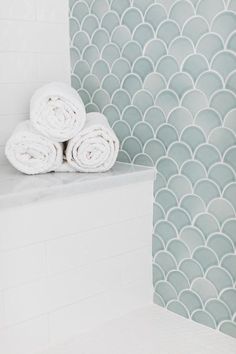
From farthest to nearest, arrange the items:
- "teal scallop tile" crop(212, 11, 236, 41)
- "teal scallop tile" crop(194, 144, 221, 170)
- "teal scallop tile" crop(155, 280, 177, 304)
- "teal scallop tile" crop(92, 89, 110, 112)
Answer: "teal scallop tile" crop(92, 89, 110, 112) < "teal scallop tile" crop(155, 280, 177, 304) < "teal scallop tile" crop(194, 144, 221, 170) < "teal scallop tile" crop(212, 11, 236, 41)

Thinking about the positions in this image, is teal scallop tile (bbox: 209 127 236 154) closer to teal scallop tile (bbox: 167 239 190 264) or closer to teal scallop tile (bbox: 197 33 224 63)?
teal scallop tile (bbox: 197 33 224 63)

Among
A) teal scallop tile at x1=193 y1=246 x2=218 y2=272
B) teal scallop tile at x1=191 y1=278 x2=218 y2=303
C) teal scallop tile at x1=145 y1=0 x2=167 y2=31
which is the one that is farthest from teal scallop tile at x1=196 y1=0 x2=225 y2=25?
teal scallop tile at x1=191 y1=278 x2=218 y2=303

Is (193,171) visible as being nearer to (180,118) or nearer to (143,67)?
(180,118)

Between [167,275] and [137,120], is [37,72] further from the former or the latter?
[167,275]

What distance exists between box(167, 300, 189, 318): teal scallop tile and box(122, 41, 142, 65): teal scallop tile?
2.51 feet

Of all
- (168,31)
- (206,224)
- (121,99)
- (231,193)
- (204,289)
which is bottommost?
(204,289)

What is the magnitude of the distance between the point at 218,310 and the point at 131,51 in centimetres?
83

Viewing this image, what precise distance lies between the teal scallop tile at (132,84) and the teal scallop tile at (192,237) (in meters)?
0.46

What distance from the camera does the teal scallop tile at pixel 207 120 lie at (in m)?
1.47

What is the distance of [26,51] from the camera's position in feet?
5.90

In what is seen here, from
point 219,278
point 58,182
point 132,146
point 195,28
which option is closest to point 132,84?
point 132,146

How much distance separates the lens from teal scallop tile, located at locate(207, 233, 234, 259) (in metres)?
1.50

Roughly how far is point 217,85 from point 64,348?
0.84 meters

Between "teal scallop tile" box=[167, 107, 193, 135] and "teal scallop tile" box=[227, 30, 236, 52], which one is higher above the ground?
"teal scallop tile" box=[227, 30, 236, 52]
